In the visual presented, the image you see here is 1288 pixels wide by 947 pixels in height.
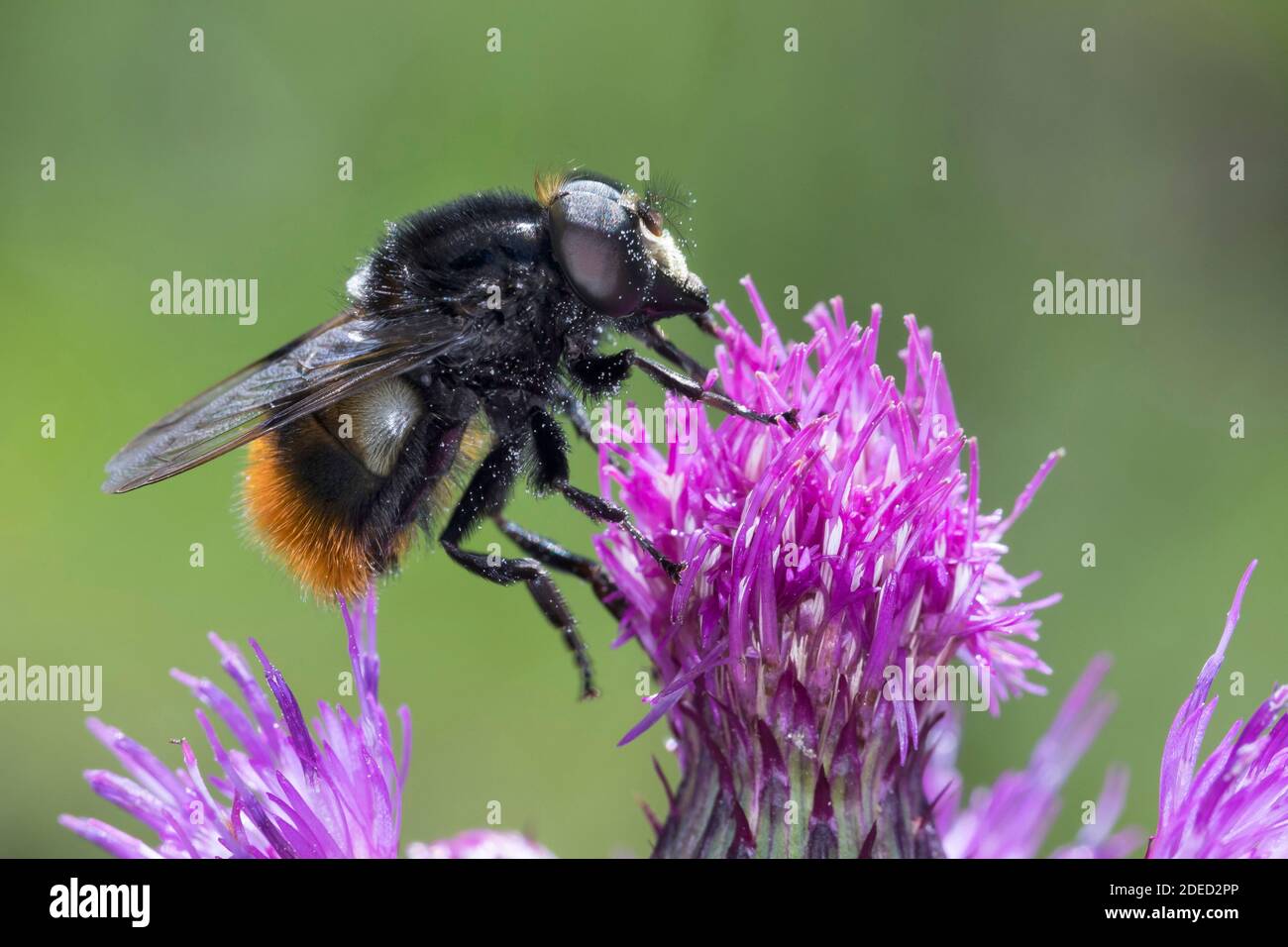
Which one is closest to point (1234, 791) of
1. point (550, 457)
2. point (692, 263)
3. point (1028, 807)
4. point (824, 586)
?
point (824, 586)

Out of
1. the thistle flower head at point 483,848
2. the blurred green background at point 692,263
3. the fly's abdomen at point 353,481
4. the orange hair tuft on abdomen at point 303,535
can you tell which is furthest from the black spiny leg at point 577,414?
the blurred green background at point 692,263

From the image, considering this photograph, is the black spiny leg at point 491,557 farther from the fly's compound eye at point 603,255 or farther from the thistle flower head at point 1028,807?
the thistle flower head at point 1028,807

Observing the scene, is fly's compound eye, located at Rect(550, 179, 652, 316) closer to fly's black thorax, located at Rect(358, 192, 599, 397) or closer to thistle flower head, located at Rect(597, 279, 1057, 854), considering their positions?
fly's black thorax, located at Rect(358, 192, 599, 397)

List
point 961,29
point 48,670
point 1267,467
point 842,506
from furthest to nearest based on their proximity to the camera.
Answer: point 961,29 < point 1267,467 < point 48,670 < point 842,506

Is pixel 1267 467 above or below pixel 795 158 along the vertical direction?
below

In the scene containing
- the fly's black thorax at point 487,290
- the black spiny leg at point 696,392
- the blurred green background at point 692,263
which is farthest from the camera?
the blurred green background at point 692,263
